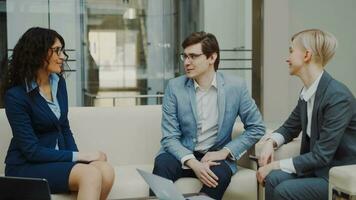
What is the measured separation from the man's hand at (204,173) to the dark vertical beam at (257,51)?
2.10m

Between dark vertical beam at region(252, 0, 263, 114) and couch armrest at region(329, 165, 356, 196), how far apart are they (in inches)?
101

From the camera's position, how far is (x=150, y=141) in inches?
119

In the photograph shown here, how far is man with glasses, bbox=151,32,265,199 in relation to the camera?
262cm

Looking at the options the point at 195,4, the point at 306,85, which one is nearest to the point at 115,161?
the point at 306,85

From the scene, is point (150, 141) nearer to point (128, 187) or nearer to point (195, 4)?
point (128, 187)

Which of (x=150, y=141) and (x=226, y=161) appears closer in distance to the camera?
(x=226, y=161)

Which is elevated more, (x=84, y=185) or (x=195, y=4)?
(x=195, y=4)

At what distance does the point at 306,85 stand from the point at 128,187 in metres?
1.09

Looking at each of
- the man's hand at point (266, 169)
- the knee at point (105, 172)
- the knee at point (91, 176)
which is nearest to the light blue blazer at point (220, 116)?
the man's hand at point (266, 169)

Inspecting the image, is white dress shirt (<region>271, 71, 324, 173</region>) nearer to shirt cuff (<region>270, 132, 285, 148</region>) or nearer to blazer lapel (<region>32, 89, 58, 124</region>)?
shirt cuff (<region>270, 132, 285, 148</region>)

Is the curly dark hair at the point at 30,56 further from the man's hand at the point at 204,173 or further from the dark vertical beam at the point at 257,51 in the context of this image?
the dark vertical beam at the point at 257,51

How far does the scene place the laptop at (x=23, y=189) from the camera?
5.47 ft

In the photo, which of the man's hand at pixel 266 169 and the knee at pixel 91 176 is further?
the man's hand at pixel 266 169

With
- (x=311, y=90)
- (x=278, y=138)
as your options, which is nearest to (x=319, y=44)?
(x=311, y=90)
